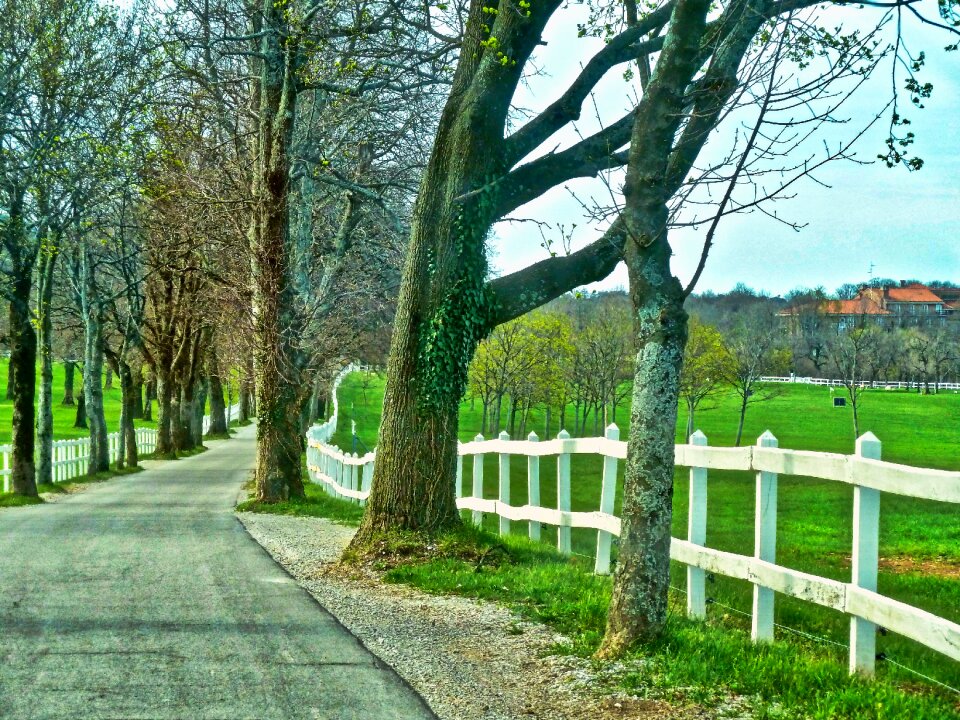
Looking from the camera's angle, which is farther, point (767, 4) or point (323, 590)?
point (323, 590)

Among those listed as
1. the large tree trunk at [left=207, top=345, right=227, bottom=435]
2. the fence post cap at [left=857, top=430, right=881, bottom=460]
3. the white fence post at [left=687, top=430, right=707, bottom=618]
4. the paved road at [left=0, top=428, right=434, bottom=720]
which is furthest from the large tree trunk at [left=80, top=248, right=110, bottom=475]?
the large tree trunk at [left=207, top=345, right=227, bottom=435]

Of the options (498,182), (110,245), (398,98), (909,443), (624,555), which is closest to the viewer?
(624,555)

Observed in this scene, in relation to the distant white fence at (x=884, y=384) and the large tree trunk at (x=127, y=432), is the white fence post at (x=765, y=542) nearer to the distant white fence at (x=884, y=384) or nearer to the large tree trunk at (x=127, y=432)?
the large tree trunk at (x=127, y=432)

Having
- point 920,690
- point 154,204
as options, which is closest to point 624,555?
point 920,690

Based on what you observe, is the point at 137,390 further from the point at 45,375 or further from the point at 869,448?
the point at 869,448

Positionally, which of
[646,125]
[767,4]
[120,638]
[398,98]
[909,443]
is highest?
[398,98]

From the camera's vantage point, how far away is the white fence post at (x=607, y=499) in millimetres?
10031

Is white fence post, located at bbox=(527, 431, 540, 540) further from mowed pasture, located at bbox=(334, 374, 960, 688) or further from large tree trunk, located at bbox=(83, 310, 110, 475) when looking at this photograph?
large tree trunk, located at bbox=(83, 310, 110, 475)

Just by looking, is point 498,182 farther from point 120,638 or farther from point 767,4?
point 120,638

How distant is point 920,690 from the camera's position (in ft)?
20.5

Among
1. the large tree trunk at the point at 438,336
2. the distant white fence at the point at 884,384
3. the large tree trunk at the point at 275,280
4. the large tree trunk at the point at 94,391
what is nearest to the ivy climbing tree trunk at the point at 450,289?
the large tree trunk at the point at 438,336

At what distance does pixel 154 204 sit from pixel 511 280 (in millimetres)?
18575

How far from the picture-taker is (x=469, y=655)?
22.6ft

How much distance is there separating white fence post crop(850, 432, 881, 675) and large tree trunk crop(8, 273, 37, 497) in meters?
18.6
